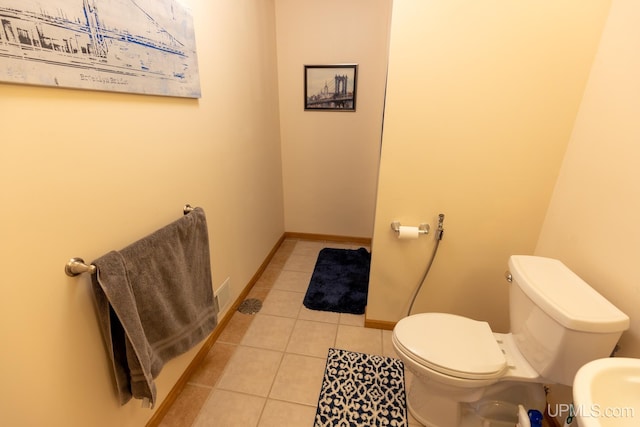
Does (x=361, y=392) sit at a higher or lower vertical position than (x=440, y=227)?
lower

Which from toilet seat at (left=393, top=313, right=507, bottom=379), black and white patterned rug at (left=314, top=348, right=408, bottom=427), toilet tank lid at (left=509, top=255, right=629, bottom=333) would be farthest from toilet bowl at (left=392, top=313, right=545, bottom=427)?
toilet tank lid at (left=509, top=255, right=629, bottom=333)

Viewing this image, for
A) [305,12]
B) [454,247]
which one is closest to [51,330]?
[454,247]

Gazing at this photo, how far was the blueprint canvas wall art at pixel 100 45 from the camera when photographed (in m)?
0.68

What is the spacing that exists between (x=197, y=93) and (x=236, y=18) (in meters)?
0.74

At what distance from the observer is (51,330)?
2.70ft

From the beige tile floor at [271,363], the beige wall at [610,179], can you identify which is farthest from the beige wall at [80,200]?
the beige wall at [610,179]

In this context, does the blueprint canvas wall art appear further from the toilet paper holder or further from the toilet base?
the toilet base

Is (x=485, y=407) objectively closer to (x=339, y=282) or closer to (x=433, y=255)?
(x=433, y=255)

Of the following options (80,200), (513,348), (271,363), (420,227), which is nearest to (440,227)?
(420,227)

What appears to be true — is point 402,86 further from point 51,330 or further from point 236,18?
point 51,330

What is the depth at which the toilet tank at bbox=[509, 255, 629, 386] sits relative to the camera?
0.95 m

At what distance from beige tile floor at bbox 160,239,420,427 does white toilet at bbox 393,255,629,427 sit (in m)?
0.27

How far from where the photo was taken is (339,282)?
7.88 ft

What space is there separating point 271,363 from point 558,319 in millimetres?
1366
